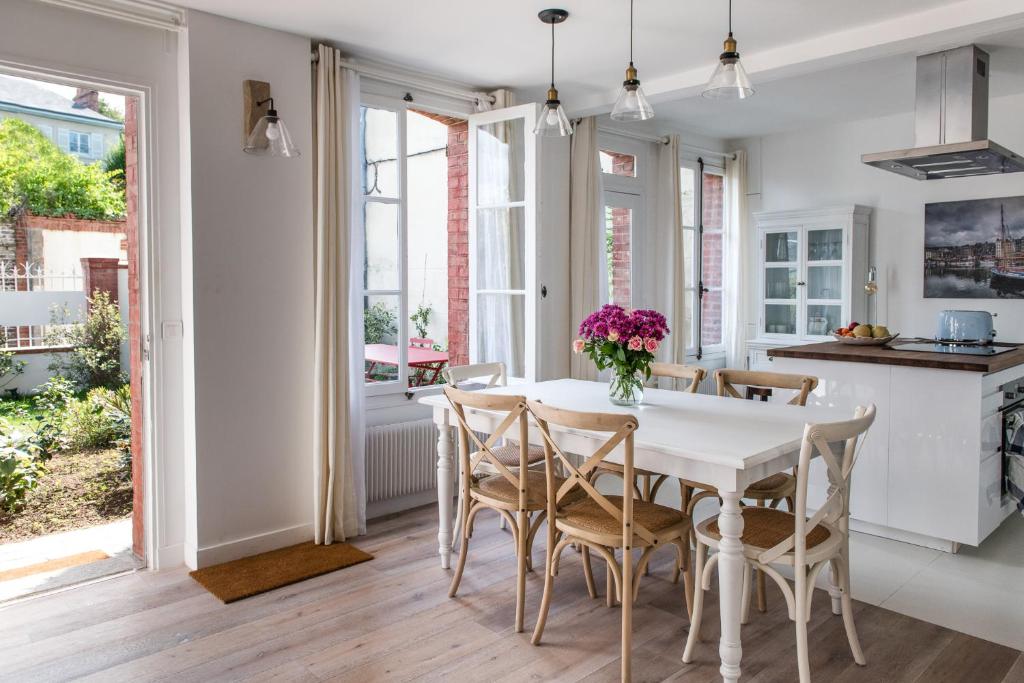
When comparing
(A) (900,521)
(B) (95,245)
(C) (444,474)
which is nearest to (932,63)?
(A) (900,521)

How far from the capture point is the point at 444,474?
331cm

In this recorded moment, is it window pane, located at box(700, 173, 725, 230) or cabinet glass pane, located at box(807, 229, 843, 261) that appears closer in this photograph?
cabinet glass pane, located at box(807, 229, 843, 261)

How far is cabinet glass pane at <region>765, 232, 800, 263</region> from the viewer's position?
5943 mm

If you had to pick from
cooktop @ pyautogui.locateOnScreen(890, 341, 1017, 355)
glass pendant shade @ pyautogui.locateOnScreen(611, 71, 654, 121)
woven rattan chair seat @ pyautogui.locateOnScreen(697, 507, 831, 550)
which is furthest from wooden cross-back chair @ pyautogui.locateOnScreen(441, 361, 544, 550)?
cooktop @ pyautogui.locateOnScreen(890, 341, 1017, 355)

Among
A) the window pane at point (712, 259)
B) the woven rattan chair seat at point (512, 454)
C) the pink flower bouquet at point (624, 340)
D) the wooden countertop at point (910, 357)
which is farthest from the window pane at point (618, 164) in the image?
the pink flower bouquet at point (624, 340)

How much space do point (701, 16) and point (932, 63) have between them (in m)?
1.50

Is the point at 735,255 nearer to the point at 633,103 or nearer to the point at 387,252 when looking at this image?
the point at 387,252

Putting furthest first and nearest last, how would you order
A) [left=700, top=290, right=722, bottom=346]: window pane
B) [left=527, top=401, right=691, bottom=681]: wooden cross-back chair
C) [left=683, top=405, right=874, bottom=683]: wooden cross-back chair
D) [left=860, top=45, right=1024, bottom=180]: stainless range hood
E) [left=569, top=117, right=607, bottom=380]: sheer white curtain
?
[left=700, top=290, right=722, bottom=346]: window pane < [left=569, top=117, right=607, bottom=380]: sheer white curtain < [left=860, top=45, right=1024, bottom=180]: stainless range hood < [left=527, top=401, right=691, bottom=681]: wooden cross-back chair < [left=683, top=405, right=874, bottom=683]: wooden cross-back chair

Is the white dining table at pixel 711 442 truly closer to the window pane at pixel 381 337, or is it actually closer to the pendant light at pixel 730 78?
the window pane at pixel 381 337

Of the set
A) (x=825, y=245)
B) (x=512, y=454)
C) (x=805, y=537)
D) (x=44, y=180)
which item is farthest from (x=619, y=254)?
(x=44, y=180)

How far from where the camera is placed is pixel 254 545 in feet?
11.7

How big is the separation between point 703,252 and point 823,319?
117 cm

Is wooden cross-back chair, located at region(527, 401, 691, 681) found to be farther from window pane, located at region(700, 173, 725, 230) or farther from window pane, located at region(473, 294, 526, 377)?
window pane, located at region(700, 173, 725, 230)

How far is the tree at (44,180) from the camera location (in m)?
4.41
